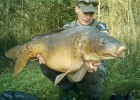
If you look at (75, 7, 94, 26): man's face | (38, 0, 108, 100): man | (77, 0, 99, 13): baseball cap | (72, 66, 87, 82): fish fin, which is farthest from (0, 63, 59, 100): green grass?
(72, 66, 87, 82): fish fin

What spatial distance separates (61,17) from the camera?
15.3 meters

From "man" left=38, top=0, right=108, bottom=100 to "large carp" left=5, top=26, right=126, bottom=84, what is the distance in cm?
67

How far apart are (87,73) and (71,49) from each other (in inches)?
48.5

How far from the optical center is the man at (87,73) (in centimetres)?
444

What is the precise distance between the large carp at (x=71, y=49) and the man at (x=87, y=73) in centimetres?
67

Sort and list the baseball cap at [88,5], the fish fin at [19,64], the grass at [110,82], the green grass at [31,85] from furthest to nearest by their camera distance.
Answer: the green grass at [31,85] < the grass at [110,82] < the baseball cap at [88,5] < the fish fin at [19,64]

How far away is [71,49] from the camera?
333cm

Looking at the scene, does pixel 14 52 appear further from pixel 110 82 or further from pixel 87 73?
pixel 110 82

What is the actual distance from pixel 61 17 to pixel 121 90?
9.71 metres

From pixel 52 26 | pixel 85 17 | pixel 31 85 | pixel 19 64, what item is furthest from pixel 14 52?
pixel 52 26

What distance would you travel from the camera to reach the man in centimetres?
444

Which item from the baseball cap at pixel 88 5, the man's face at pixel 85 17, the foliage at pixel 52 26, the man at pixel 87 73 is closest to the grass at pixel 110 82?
the foliage at pixel 52 26

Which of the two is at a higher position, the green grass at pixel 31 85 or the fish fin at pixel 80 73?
the fish fin at pixel 80 73

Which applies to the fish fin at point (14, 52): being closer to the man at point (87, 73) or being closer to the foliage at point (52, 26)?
the man at point (87, 73)
